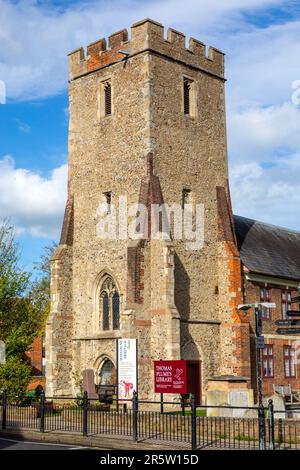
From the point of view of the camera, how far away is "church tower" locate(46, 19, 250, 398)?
1194 inches

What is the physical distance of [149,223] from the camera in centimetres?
3031

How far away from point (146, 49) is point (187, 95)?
359 centimetres

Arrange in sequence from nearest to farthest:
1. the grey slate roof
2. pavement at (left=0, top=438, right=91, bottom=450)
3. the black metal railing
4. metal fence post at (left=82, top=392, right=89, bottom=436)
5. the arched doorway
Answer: the black metal railing < pavement at (left=0, top=438, right=91, bottom=450) < metal fence post at (left=82, top=392, right=89, bottom=436) < the arched doorway < the grey slate roof

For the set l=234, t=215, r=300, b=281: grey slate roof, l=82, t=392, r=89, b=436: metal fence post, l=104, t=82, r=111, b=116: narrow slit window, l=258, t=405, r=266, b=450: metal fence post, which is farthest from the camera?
l=234, t=215, r=300, b=281: grey slate roof

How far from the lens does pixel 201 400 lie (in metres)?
30.9

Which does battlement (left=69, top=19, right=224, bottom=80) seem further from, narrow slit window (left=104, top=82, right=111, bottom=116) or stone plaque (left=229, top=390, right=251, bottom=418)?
stone plaque (left=229, top=390, right=251, bottom=418)

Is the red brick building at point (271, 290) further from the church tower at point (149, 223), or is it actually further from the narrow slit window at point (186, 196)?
the narrow slit window at point (186, 196)

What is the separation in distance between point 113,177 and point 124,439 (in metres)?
16.5

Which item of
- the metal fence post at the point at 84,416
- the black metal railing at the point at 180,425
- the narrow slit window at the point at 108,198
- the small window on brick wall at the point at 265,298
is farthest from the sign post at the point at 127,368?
the small window on brick wall at the point at 265,298

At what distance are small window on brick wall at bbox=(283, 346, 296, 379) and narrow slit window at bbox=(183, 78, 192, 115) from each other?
13.4 meters

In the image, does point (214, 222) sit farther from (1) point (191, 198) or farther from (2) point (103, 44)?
(2) point (103, 44)

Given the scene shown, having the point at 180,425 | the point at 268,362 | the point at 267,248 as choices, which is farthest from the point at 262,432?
the point at 267,248

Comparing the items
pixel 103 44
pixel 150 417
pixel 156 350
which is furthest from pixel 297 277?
pixel 150 417

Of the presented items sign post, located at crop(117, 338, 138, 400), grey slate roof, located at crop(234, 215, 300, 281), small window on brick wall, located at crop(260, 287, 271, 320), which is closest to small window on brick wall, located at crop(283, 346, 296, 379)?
small window on brick wall, located at crop(260, 287, 271, 320)
